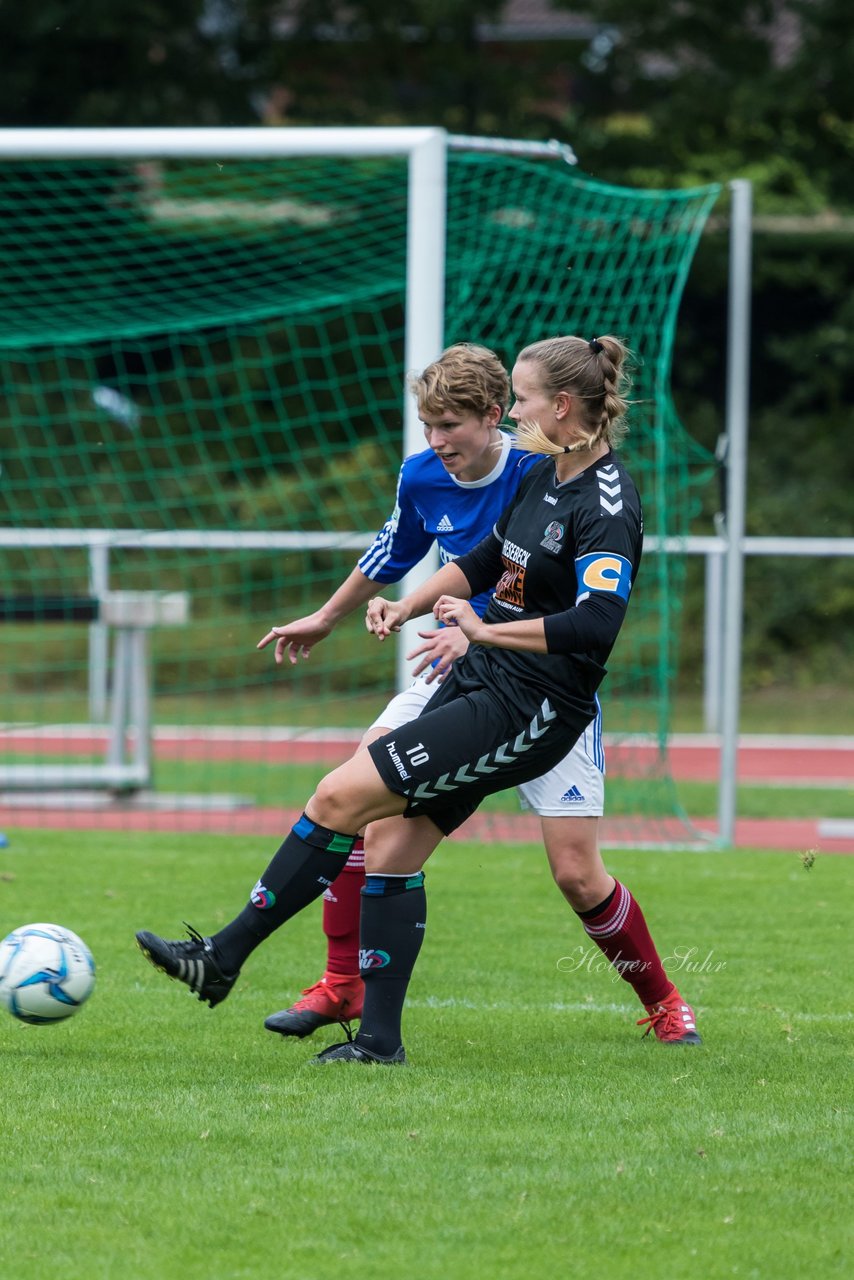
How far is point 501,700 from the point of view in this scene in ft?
13.9

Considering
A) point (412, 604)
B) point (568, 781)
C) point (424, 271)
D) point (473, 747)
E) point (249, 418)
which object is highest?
point (249, 418)

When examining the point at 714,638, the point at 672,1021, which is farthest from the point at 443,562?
the point at 714,638

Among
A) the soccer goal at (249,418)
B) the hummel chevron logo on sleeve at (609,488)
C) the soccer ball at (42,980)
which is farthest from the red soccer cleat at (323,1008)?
the soccer goal at (249,418)

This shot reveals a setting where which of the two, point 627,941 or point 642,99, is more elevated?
point 642,99

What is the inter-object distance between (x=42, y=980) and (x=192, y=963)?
399 mm

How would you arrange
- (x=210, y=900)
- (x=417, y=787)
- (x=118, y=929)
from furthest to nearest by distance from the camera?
(x=210, y=900), (x=118, y=929), (x=417, y=787)

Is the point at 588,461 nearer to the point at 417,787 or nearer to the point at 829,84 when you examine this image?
the point at 417,787

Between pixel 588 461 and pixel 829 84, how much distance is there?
1792 centimetres

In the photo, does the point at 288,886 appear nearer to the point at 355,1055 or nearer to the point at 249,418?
the point at 355,1055

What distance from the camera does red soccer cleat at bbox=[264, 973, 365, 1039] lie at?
4707 millimetres

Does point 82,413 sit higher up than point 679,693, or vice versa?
point 82,413

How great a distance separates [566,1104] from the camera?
395 cm

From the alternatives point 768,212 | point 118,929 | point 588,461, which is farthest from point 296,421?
point 588,461

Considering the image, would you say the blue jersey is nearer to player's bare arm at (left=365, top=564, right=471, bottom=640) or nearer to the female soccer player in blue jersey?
the female soccer player in blue jersey
